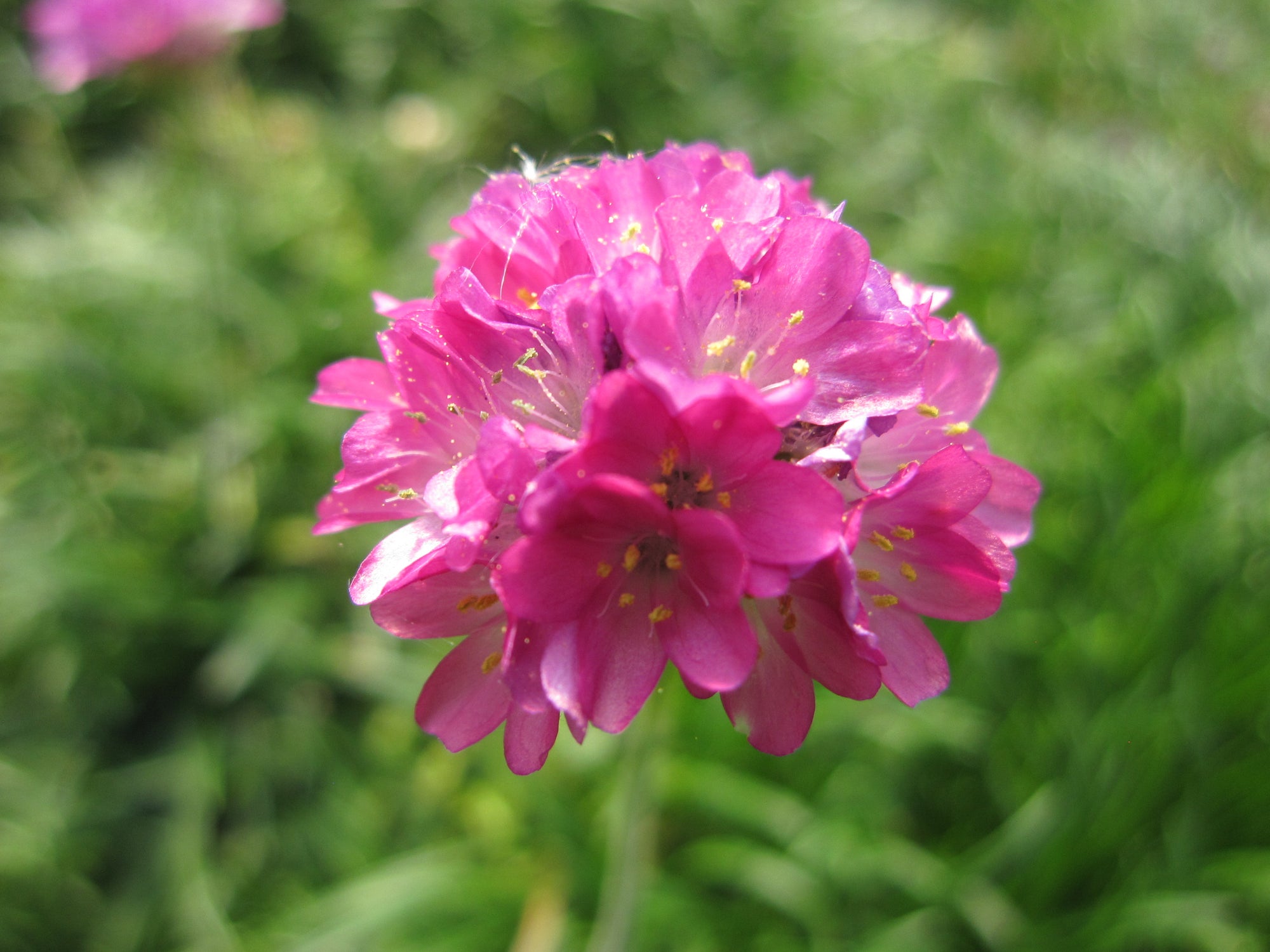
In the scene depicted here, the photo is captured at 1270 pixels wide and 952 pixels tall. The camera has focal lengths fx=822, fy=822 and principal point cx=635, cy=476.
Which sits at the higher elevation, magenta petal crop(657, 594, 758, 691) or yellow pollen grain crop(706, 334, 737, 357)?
yellow pollen grain crop(706, 334, 737, 357)

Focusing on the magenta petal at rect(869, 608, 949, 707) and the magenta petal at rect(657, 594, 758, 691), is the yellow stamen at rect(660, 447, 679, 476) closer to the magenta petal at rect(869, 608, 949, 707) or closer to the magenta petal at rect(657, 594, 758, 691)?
the magenta petal at rect(657, 594, 758, 691)

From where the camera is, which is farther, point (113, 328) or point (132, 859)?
point (113, 328)

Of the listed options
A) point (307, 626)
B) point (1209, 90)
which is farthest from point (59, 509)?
point (1209, 90)

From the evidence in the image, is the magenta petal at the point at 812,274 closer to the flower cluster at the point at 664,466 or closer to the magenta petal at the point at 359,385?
the flower cluster at the point at 664,466

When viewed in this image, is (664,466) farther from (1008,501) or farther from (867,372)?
(1008,501)

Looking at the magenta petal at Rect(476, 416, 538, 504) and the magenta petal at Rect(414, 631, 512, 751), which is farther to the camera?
the magenta petal at Rect(414, 631, 512, 751)

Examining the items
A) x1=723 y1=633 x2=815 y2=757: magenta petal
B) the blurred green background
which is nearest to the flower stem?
the blurred green background

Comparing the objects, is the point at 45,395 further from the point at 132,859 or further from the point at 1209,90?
the point at 1209,90
